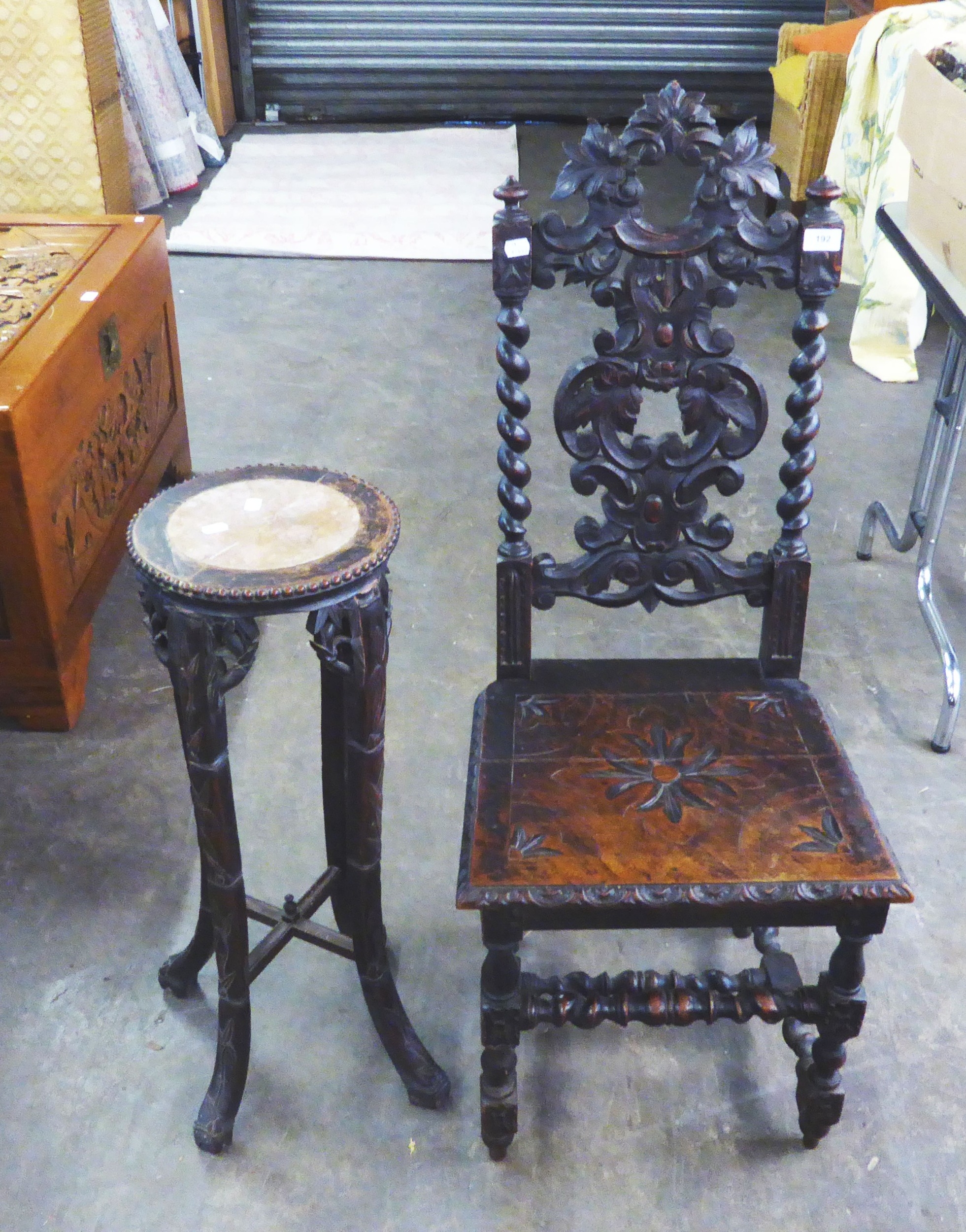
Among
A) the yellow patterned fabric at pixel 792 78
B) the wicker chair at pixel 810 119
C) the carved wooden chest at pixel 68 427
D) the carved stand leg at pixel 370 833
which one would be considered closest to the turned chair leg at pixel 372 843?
the carved stand leg at pixel 370 833

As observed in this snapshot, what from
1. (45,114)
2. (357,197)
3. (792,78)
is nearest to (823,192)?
(792,78)

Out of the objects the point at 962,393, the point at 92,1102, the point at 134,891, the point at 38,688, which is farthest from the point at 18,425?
the point at 962,393

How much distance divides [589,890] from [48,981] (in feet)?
2.95

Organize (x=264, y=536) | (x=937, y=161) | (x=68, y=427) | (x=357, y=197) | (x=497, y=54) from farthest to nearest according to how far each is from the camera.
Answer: (x=497, y=54)
(x=357, y=197)
(x=68, y=427)
(x=937, y=161)
(x=264, y=536)

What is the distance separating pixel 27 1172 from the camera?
5.08ft

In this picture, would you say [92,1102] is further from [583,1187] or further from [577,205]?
[577,205]

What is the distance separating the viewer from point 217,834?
1437mm

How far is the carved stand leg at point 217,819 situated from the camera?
132 centimetres

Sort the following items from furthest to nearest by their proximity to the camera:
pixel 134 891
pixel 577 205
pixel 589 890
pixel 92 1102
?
pixel 577 205 < pixel 134 891 < pixel 92 1102 < pixel 589 890

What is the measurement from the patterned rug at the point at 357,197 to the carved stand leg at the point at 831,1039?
11.5ft

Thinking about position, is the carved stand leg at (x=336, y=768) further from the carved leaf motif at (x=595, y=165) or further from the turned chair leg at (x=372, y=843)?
the carved leaf motif at (x=595, y=165)

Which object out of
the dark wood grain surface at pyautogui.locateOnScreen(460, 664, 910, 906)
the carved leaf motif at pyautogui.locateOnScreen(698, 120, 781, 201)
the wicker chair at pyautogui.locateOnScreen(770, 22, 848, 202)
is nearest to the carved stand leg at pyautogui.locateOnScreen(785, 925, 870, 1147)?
the dark wood grain surface at pyautogui.locateOnScreen(460, 664, 910, 906)

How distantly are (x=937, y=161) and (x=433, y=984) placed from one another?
5.08 ft

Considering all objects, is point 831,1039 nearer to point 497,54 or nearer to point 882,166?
point 882,166
